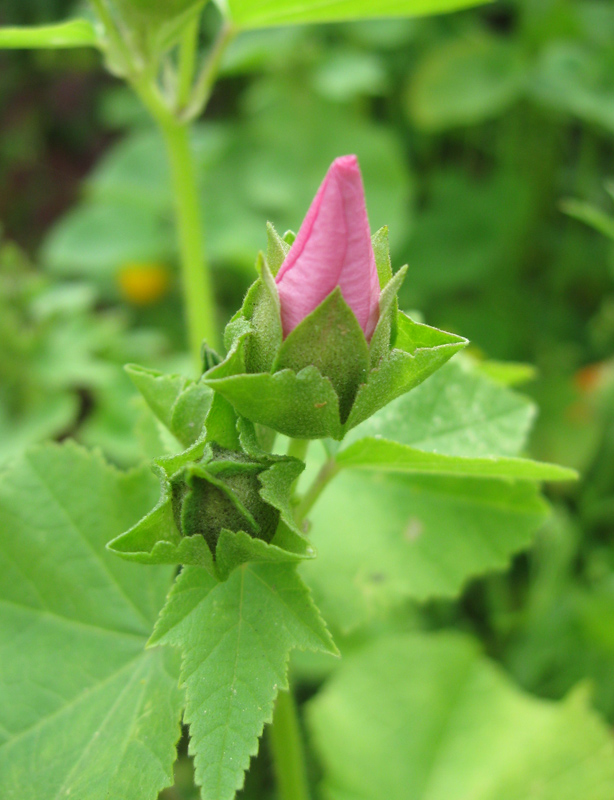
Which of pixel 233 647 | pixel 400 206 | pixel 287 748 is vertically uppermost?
pixel 233 647

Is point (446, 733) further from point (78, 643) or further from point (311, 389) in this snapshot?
point (311, 389)

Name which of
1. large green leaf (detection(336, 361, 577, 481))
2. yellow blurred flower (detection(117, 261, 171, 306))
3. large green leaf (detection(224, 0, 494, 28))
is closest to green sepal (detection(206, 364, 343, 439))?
large green leaf (detection(336, 361, 577, 481))

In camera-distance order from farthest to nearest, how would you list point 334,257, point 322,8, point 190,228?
point 190,228 → point 322,8 → point 334,257

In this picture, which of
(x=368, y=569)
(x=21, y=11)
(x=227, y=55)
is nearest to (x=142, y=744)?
(x=368, y=569)

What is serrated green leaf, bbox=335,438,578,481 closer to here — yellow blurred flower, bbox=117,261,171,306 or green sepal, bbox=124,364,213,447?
green sepal, bbox=124,364,213,447

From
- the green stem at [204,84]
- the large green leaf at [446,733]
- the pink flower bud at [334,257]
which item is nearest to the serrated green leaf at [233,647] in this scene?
the pink flower bud at [334,257]

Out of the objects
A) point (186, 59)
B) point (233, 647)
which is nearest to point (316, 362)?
point (233, 647)
